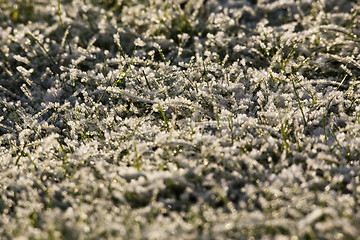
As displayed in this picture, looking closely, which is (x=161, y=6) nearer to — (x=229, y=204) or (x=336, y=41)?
(x=336, y=41)

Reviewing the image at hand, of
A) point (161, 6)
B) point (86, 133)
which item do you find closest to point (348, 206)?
point (86, 133)

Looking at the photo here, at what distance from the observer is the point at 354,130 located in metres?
1.71

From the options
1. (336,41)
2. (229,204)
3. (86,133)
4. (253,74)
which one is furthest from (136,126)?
(336,41)

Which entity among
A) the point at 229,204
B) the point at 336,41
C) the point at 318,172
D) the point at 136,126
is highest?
the point at 336,41

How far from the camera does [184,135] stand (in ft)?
6.17

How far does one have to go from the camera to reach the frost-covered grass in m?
1.39

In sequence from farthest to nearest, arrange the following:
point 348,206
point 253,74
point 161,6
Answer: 1. point 161,6
2. point 253,74
3. point 348,206

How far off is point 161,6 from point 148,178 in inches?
92.6

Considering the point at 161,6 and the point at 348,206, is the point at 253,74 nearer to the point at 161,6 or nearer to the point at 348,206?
the point at 348,206

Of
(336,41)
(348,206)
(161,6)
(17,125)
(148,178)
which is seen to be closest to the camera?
(348,206)

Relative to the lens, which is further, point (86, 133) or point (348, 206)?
point (86, 133)

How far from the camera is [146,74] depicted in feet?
7.77

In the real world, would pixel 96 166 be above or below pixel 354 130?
below

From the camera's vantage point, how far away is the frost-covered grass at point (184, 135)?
1.39 m
